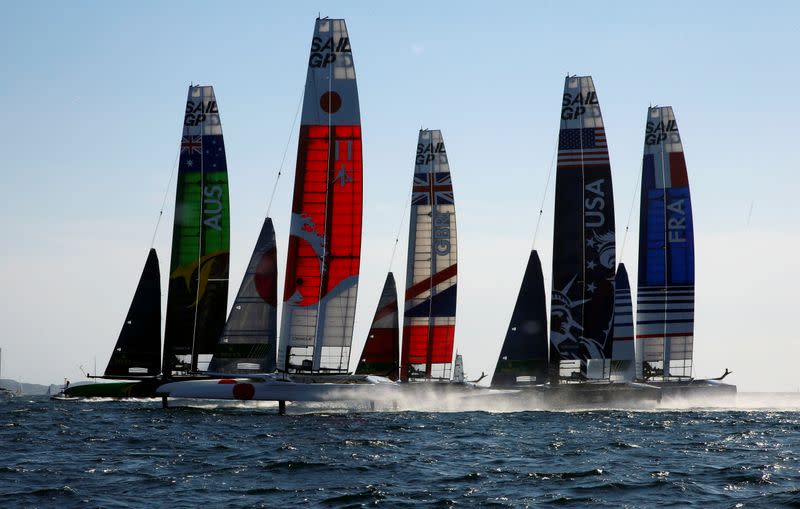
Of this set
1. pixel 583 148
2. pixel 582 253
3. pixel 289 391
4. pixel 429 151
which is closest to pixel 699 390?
pixel 582 253

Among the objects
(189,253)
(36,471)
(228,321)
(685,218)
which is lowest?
(36,471)

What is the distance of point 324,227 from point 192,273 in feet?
29.9

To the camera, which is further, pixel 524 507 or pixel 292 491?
pixel 292 491

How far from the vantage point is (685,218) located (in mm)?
51719

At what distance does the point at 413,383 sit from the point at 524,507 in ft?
103

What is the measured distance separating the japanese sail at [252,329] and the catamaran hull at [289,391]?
3635 millimetres

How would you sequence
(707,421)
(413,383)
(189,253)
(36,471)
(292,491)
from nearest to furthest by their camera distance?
(292,491) < (36,471) < (707,421) < (189,253) < (413,383)

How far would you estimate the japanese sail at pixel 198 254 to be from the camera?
44.9 metres

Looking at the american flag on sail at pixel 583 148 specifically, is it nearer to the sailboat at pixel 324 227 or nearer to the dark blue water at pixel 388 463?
the sailboat at pixel 324 227

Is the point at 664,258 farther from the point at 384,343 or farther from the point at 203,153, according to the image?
the point at 203,153

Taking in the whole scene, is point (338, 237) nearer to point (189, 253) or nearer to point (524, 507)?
point (189, 253)

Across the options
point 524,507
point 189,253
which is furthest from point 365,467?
point 189,253

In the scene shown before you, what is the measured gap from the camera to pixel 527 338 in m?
45.8

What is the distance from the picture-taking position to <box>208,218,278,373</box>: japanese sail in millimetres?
40312
